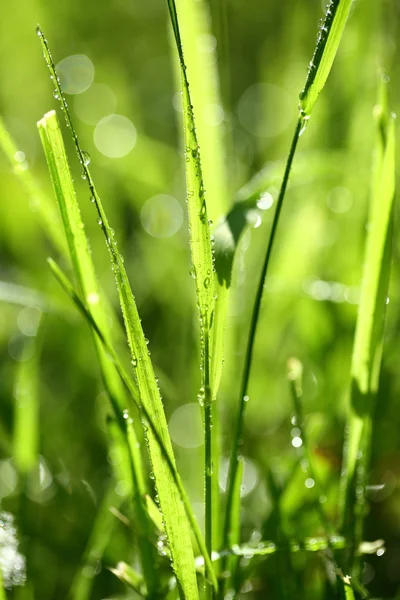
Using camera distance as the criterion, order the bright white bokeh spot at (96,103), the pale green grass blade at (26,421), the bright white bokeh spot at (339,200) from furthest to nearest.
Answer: the bright white bokeh spot at (96,103), the bright white bokeh spot at (339,200), the pale green grass blade at (26,421)

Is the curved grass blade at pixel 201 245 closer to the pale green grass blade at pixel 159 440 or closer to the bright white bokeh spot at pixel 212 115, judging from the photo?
the pale green grass blade at pixel 159 440

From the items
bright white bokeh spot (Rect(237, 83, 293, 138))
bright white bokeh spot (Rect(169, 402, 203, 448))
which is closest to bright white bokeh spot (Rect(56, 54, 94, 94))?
bright white bokeh spot (Rect(237, 83, 293, 138))

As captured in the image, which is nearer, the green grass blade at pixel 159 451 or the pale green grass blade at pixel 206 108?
the green grass blade at pixel 159 451

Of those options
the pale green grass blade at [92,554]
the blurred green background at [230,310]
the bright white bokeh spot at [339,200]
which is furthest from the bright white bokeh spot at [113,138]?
the pale green grass blade at [92,554]

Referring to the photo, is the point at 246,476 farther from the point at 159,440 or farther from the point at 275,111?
the point at 275,111

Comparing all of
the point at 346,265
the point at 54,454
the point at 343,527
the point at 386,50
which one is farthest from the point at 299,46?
the point at 343,527

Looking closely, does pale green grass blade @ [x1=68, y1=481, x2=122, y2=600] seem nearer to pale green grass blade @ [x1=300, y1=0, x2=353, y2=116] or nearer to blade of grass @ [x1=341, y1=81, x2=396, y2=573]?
blade of grass @ [x1=341, y1=81, x2=396, y2=573]

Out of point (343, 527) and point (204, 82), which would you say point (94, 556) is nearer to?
point (343, 527)
